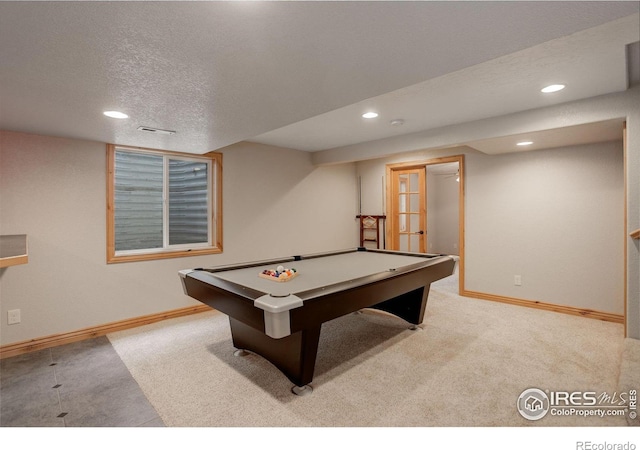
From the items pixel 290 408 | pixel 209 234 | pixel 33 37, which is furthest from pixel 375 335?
pixel 33 37

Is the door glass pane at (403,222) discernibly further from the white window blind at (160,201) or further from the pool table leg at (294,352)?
the pool table leg at (294,352)

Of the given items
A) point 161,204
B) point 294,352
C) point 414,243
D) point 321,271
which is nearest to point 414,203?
point 414,243

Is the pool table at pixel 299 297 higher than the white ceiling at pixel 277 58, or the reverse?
the white ceiling at pixel 277 58

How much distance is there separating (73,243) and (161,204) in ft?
3.09

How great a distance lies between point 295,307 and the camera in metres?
1.76

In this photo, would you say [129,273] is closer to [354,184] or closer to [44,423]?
[44,423]

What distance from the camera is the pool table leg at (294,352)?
6.82ft

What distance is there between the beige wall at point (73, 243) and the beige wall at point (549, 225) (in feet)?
10.4

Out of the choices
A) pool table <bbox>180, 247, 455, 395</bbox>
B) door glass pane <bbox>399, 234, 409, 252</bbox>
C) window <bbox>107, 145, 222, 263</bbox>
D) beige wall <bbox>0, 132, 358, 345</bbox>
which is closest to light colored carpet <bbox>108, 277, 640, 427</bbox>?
pool table <bbox>180, 247, 455, 395</bbox>

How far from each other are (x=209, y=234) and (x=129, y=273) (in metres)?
1.00

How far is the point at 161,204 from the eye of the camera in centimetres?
371
